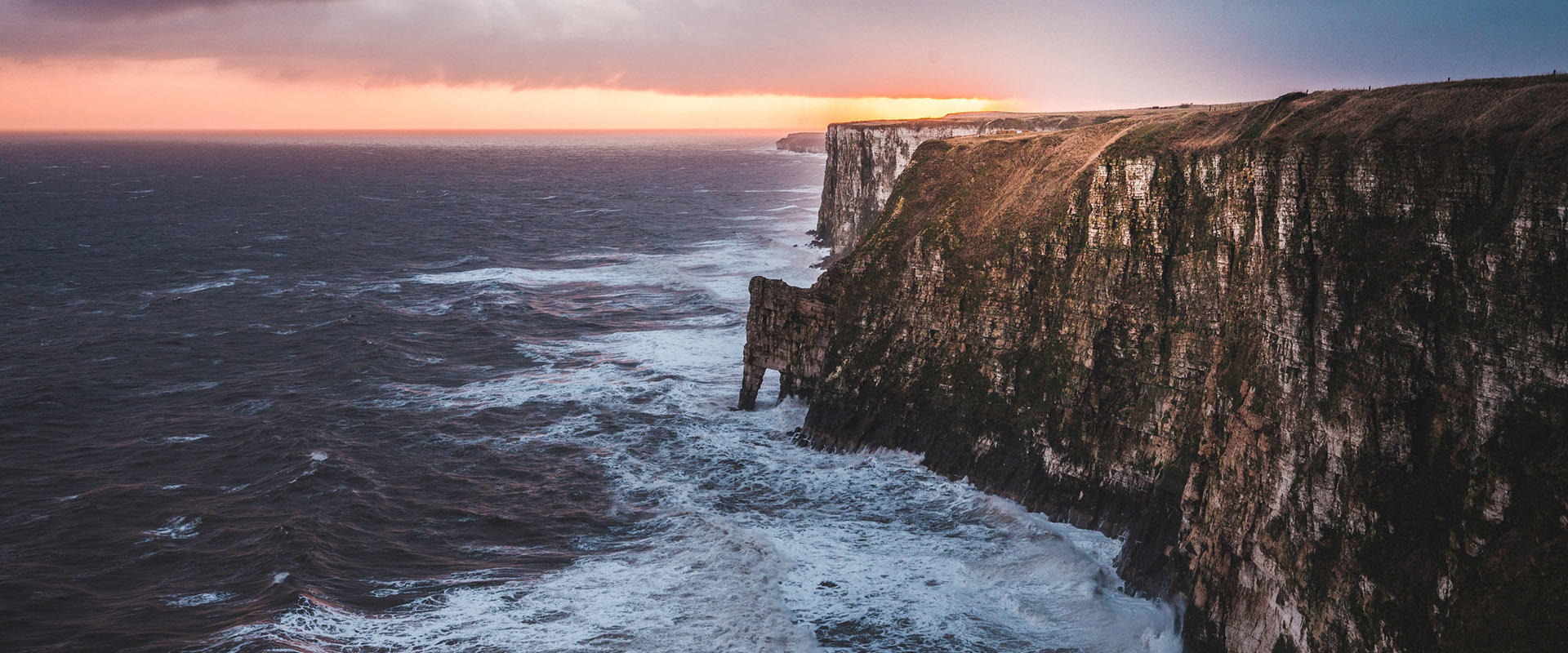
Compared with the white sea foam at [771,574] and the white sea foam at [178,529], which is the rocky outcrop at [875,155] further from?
the white sea foam at [178,529]

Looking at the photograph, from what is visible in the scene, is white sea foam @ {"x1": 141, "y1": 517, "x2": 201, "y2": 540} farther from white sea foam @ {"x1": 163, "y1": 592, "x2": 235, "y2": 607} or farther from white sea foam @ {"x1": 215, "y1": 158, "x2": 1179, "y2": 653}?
white sea foam @ {"x1": 215, "y1": 158, "x2": 1179, "y2": 653}

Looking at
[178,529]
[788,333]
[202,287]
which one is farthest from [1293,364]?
[202,287]

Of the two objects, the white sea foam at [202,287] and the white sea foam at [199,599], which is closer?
the white sea foam at [199,599]

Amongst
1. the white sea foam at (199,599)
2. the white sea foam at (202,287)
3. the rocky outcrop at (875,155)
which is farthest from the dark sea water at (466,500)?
the rocky outcrop at (875,155)

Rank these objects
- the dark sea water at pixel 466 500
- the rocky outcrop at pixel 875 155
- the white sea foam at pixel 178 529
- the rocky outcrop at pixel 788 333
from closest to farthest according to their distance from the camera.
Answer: the dark sea water at pixel 466 500, the white sea foam at pixel 178 529, the rocky outcrop at pixel 788 333, the rocky outcrop at pixel 875 155

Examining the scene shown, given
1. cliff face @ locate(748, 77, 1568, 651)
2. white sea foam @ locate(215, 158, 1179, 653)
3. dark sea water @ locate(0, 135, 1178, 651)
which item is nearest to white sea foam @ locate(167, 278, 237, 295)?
dark sea water @ locate(0, 135, 1178, 651)

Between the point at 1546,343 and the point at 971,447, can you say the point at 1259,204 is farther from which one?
the point at 971,447
